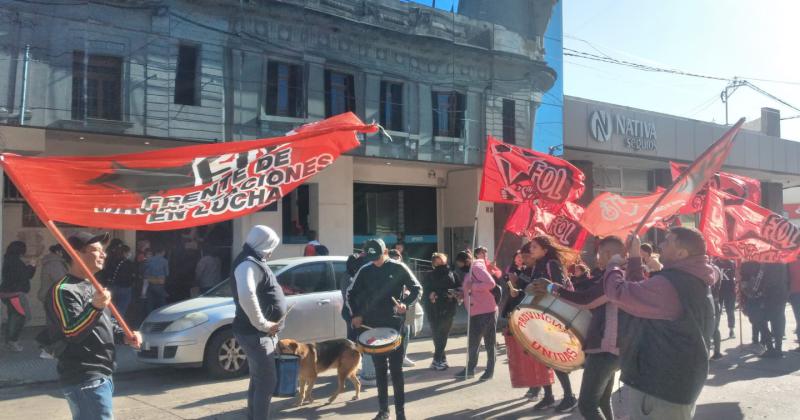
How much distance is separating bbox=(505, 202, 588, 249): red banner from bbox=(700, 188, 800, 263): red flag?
6.45 ft

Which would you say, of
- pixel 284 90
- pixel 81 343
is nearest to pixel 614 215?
pixel 81 343

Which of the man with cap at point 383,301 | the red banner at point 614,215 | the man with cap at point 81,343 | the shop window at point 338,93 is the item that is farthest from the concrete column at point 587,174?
the man with cap at point 81,343

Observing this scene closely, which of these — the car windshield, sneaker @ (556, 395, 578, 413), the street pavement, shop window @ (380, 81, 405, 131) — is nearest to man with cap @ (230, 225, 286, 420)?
the street pavement

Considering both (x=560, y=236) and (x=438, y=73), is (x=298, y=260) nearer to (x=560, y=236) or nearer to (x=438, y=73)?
(x=560, y=236)

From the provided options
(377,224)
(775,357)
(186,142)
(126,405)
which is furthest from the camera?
(377,224)

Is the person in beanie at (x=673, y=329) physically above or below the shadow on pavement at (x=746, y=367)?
above

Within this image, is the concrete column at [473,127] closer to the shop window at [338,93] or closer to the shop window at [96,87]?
the shop window at [338,93]

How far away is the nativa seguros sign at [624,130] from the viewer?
21703 mm

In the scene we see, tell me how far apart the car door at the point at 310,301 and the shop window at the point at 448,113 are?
933 centimetres

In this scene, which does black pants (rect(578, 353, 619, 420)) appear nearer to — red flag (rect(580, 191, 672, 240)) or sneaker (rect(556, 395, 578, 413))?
sneaker (rect(556, 395, 578, 413))

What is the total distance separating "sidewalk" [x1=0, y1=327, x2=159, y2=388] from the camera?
8.90m

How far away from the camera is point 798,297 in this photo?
11078 mm

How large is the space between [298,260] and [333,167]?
7.33 meters

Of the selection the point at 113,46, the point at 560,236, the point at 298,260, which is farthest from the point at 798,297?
the point at 113,46
